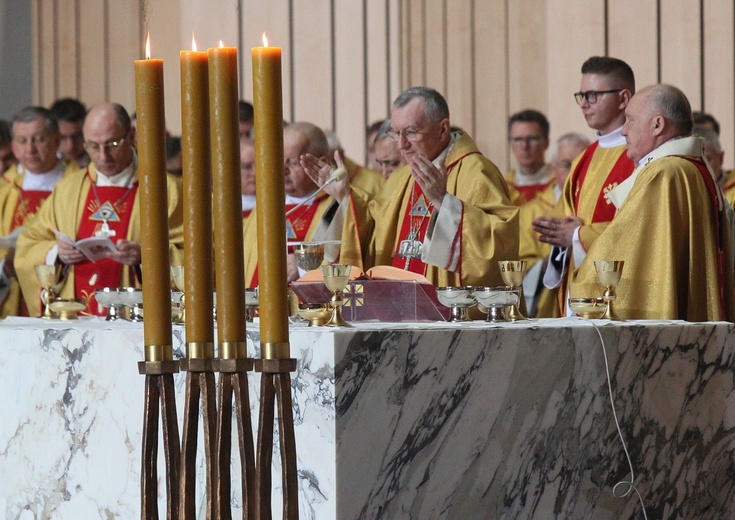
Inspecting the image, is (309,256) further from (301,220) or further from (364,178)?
(364,178)

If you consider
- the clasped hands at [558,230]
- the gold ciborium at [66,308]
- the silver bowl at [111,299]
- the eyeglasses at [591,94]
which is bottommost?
the gold ciborium at [66,308]

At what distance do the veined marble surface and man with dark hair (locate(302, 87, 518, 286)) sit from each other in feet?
4.30

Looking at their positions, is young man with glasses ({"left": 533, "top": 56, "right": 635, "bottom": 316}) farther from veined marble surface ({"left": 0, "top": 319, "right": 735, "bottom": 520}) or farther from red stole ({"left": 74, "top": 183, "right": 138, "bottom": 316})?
red stole ({"left": 74, "top": 183, "right": 138, "bottom": 316})

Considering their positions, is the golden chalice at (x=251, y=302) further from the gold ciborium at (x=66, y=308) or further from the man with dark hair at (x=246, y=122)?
the man with dark hair at (x=246, y=122)

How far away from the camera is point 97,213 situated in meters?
6.06

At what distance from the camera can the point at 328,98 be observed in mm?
9453

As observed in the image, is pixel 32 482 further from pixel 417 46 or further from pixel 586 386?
pixel 417 46

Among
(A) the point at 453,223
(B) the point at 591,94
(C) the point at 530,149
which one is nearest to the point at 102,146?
(A) the point at 453,223

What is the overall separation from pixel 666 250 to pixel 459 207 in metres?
0.77

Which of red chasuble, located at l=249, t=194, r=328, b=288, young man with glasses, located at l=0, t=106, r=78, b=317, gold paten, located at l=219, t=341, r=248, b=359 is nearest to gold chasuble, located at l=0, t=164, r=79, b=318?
young man with glasses, located at l=0, t=106, r=78, b=317

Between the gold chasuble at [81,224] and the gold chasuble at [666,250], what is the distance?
254 cm

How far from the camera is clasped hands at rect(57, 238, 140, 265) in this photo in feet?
16.8

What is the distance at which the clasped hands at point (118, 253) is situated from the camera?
16.8 ft

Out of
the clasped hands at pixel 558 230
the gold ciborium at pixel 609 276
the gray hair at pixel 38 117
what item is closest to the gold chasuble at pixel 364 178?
the gray hair at pixel 38 117
